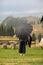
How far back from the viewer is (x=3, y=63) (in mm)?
8656

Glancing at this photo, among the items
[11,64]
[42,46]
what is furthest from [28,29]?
[42,46]

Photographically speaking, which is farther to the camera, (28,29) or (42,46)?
(42,46)

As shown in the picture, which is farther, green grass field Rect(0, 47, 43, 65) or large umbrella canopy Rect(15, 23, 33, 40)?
green grass field Rect(0, 47, 43, 65)

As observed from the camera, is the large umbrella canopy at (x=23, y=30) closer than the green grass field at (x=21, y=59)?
Yes

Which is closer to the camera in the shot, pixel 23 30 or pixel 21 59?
pixel 23 30

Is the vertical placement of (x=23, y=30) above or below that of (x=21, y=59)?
above

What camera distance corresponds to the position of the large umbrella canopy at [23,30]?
8.45 m

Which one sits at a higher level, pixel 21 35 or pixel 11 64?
pixel 21 35

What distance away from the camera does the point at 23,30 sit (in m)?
8.38

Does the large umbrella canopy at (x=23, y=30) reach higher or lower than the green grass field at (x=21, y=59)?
higher

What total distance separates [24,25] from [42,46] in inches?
331

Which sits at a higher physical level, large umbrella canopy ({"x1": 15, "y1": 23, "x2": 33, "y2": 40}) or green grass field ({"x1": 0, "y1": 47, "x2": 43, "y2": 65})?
large umbrella canopy ({"x1": 15, "y1": 23, "x2": 33, "y2": 40})

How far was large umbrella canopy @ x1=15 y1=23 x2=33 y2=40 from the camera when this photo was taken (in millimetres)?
8453

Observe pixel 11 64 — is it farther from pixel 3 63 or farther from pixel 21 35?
pixel 21 35
